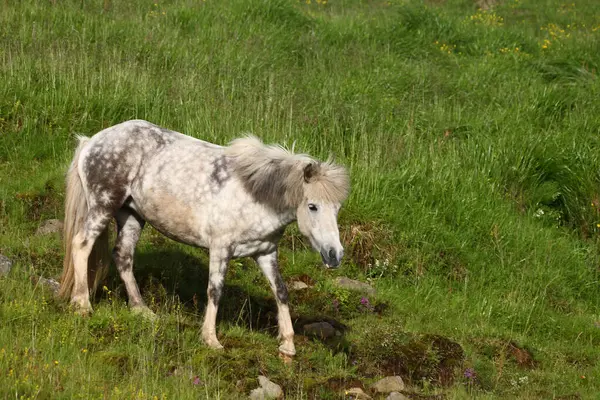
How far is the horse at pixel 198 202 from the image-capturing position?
6410mm

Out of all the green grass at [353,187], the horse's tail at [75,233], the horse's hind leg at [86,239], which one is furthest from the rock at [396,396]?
the horse's tail at [75,233]

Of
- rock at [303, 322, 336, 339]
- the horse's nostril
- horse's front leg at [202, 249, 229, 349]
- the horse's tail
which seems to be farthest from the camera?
rock at [303, 322, 336, 339]

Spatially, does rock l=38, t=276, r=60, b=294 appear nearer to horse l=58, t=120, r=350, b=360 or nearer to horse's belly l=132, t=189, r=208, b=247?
horse l=58, t=120, r=350, b=360

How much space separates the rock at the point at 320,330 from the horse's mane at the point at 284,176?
1.58 metres

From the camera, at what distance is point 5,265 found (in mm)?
7246

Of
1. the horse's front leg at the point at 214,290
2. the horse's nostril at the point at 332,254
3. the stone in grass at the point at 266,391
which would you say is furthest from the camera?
the horse's front leg at the point at 214,290

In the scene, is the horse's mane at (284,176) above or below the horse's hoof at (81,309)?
above

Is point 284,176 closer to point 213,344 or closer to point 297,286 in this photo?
point 213,344

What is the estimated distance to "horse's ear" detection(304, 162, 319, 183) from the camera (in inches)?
251

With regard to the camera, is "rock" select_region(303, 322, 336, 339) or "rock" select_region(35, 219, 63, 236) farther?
"rock" select_region(35, 219, 63, 236)

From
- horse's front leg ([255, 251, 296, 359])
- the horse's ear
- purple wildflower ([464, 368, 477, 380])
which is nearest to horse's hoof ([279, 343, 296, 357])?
horse's front leg ([255, 251, 296, 359])

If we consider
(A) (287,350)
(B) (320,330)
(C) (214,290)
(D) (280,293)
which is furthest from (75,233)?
(B) (320,330)

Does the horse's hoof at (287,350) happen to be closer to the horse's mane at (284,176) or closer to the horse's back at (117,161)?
the horse's mane at (284,176)

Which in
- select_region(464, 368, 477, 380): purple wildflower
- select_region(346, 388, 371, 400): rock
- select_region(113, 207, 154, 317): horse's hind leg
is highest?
select_region(113, 207, 154, 317): horse's hind leg
